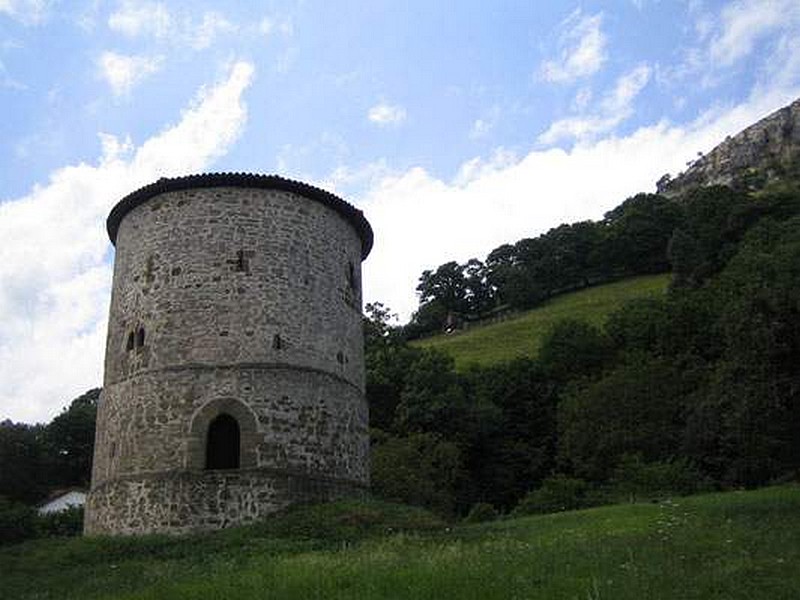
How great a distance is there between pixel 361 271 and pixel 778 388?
1178 centimetres

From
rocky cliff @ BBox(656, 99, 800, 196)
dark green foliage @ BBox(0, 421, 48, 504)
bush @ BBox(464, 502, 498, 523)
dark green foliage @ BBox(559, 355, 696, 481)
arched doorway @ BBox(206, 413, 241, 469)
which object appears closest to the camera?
arched doorway @ BBox(206, 413, 241, 469)

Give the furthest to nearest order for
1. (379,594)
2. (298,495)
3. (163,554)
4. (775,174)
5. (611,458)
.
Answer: (775,174) → (611,458) → (298,495) → (163,554) → (379,594)

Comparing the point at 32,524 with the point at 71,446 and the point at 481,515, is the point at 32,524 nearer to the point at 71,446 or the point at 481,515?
the point at 481,515

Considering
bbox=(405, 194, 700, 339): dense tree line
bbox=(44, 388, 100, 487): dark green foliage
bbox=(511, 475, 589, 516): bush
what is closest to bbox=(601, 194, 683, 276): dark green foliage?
bbox=(405, 194, 700, 339): dense tree line

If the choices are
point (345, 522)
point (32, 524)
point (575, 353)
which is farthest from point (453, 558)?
point (575, 353)

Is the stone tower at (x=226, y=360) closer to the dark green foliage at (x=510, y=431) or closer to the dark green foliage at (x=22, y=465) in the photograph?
the dark green foliage at (x=510, y=431)

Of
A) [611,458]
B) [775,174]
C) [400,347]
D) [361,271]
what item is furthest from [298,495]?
[775,174]

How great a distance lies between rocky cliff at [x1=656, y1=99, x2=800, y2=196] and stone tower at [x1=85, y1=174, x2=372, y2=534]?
319 ft

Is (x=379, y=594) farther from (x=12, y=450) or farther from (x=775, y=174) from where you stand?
(x=775, y=174)

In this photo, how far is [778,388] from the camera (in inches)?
813

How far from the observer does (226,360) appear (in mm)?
22469

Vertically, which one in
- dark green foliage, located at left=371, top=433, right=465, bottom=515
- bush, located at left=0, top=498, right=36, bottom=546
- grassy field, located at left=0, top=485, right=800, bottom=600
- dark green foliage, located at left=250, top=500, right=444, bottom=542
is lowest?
grassy field, located at left=0, top=485, right=800, bottom=600

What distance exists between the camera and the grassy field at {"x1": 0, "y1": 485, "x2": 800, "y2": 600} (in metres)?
11.7

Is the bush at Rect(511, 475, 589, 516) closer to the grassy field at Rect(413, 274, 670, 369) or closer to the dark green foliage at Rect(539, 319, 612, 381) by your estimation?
the dark green foliage at Rect(539, 319, 612, 381)
